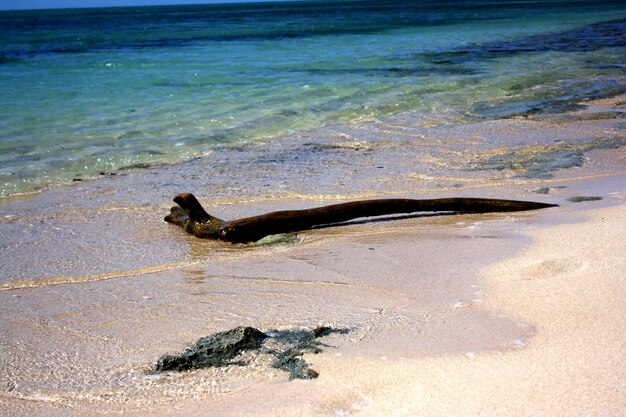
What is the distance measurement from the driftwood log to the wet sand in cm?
9

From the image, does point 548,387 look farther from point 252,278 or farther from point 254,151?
point 254,151

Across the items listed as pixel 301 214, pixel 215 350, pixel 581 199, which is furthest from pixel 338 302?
pixel 581 199

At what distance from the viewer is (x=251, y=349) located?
2.98 metres

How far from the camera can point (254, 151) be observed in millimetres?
7824

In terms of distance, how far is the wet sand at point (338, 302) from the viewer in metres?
2.58

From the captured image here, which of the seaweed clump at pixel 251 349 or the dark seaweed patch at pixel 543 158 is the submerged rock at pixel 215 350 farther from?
the dark seaweed patch at pixel 543 158

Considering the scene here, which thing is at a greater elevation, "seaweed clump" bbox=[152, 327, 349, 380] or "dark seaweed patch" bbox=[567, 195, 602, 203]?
"seaweed clump" bbox=[152, 327, 349, 380]

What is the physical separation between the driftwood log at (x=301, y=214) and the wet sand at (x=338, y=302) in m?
0.09

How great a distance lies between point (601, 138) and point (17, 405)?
6502 mm

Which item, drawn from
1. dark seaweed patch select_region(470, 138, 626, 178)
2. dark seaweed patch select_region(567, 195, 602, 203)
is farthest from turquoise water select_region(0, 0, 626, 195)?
dark seaweed patch select_region(567, 195, 602, 203)

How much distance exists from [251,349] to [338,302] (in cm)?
66

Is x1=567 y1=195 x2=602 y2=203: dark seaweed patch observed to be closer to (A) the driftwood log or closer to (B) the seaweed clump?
(A) the driftwood log

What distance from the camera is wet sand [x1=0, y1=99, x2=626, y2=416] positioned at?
2.58 meters

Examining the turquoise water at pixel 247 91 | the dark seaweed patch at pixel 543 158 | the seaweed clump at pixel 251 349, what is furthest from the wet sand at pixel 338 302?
the turquoise water at pixel 247 91
